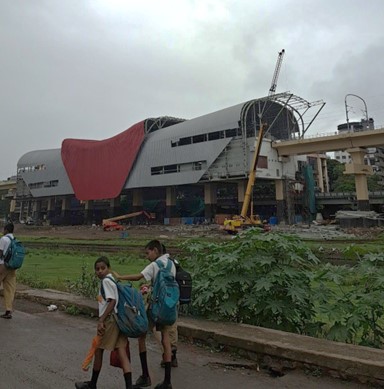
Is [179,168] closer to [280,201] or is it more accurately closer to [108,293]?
[280,201]

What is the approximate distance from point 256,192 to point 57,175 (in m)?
41.0

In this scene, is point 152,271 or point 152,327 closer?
point 152,271

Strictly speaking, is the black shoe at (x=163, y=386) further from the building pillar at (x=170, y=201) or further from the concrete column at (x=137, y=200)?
the concrete column at (x=137, y=200)

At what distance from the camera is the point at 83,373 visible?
414 centimetres

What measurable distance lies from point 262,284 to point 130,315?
1.91 metres

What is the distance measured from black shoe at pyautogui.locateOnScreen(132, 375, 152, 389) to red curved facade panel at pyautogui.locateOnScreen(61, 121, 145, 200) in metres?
56.4

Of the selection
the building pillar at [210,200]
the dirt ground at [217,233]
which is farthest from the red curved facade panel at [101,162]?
the dirt ground at [217,233]

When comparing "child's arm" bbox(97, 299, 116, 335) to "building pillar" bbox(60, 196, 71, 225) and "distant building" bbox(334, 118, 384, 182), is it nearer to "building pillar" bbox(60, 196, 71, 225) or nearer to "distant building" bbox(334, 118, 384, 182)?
"distant building" bbox(334, 118, 384, 182)

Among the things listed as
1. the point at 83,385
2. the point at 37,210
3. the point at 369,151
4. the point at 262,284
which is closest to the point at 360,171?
the point at 369,151

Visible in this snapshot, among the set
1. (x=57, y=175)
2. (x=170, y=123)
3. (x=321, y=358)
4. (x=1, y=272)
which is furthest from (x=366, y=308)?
(x=57, y=175)

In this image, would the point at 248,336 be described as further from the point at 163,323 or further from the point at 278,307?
the point at 163,323

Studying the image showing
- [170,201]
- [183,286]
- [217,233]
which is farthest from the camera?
[170,201]

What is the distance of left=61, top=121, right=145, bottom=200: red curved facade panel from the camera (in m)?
60.3

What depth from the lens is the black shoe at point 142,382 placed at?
3.81 metres
